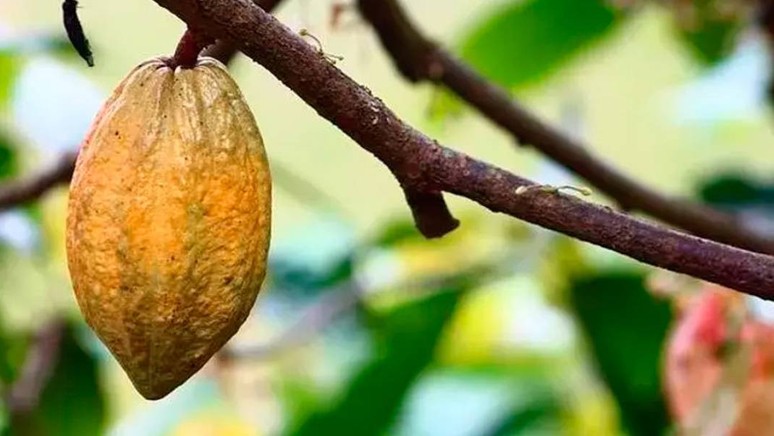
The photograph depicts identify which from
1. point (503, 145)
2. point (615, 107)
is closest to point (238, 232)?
point (503, 145)

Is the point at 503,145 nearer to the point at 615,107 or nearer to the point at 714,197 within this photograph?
the point at 615,107

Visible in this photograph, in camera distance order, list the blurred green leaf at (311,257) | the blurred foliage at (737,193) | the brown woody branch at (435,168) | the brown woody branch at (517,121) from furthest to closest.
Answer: the blurred green leaf at (311,257) → the blurred foliage at (737,193) → the brown woody branch at (517,121) → the brown woody branch at (435,168)

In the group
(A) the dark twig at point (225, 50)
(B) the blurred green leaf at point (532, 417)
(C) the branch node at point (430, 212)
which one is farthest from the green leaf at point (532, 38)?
(C) the branch node at point (430, 212)

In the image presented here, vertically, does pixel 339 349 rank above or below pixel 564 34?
below

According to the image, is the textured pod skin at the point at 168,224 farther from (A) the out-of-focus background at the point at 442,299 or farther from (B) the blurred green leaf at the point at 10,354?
(B) the blurred green leaf at the point at 10,354

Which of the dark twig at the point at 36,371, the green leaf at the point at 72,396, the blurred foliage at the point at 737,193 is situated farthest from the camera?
→ the blurred foliage at the point at 737,193

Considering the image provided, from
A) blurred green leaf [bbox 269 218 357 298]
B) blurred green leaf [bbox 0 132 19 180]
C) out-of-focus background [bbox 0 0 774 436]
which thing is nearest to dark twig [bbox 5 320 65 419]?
out-of-focus background [bbox 0 0 774 436]

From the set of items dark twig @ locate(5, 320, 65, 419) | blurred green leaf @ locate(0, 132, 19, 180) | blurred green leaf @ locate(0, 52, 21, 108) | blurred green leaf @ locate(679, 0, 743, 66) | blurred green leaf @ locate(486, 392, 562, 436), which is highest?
blurred green leaf @ locate(679, 0, 743, 66)

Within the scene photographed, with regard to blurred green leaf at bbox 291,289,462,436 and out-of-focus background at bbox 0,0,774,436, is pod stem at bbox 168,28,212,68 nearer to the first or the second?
out-of-focus background at bbox 0,0,774,436
